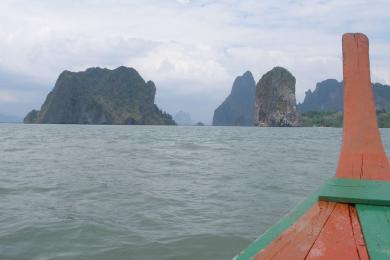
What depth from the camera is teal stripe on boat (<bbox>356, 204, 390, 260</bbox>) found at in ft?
7.92

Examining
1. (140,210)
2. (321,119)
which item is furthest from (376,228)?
(321,119)

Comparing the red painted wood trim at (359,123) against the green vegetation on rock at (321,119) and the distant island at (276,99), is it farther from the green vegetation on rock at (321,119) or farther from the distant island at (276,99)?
the distant island at (276,99)

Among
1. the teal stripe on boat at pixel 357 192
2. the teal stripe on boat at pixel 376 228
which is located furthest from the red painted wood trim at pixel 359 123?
the teal stripe on boat at pixel 376 228

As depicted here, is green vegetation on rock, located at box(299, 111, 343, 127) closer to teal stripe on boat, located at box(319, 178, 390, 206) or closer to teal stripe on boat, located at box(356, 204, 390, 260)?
teal stripe on boat, located at box(319, 178, 390, 206)

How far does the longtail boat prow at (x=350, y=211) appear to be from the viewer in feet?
8.40

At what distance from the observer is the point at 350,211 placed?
9.75 feet

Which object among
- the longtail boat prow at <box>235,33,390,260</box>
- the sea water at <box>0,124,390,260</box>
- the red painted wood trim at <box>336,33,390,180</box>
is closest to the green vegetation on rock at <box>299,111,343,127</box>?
the sea water at <box>0,124,390,260</box>

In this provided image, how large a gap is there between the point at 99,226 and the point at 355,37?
16.3ft

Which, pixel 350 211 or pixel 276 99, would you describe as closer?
pixel 350 211

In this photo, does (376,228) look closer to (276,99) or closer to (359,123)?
(359,123)

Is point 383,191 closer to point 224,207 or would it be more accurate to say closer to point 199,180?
point 224,207

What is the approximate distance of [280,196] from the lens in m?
10.4

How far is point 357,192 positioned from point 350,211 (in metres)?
0.26

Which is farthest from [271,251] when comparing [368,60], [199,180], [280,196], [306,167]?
[306,167]
